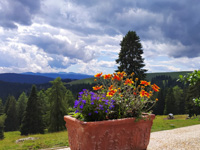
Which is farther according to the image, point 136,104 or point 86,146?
point 136,104

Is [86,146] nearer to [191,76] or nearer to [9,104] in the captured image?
[191,76]

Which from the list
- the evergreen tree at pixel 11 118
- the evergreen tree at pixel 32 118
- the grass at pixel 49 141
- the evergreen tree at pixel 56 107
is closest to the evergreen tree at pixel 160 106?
the evergreen tree at pixel 32 118

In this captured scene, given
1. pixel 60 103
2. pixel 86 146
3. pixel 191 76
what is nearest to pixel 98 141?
pixel 86 146

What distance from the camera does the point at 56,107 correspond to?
88.8 ft

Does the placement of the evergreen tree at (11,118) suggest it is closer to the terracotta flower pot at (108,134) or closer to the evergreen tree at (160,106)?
the evergreen tree at (160,106)

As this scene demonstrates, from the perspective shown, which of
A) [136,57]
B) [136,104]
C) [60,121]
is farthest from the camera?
[60,121]

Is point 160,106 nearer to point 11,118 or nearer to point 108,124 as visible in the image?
point 11,118

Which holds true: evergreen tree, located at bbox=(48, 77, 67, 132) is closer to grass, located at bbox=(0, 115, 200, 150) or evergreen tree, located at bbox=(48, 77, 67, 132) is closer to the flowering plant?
grass, located at bbox=(0, 115, 200, 150)

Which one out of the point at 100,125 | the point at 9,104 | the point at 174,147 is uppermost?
the point at 100,125

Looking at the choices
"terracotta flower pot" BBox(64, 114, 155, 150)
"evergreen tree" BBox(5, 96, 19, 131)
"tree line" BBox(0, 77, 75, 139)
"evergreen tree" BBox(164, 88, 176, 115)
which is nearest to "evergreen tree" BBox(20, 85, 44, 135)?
"tree line" BBox(0, 77, 75, 139)

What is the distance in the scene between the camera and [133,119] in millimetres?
4020

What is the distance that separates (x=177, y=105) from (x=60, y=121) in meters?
46.1

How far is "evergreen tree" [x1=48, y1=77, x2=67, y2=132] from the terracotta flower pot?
23.6 m

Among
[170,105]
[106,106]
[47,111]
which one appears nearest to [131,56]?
[47,111]
